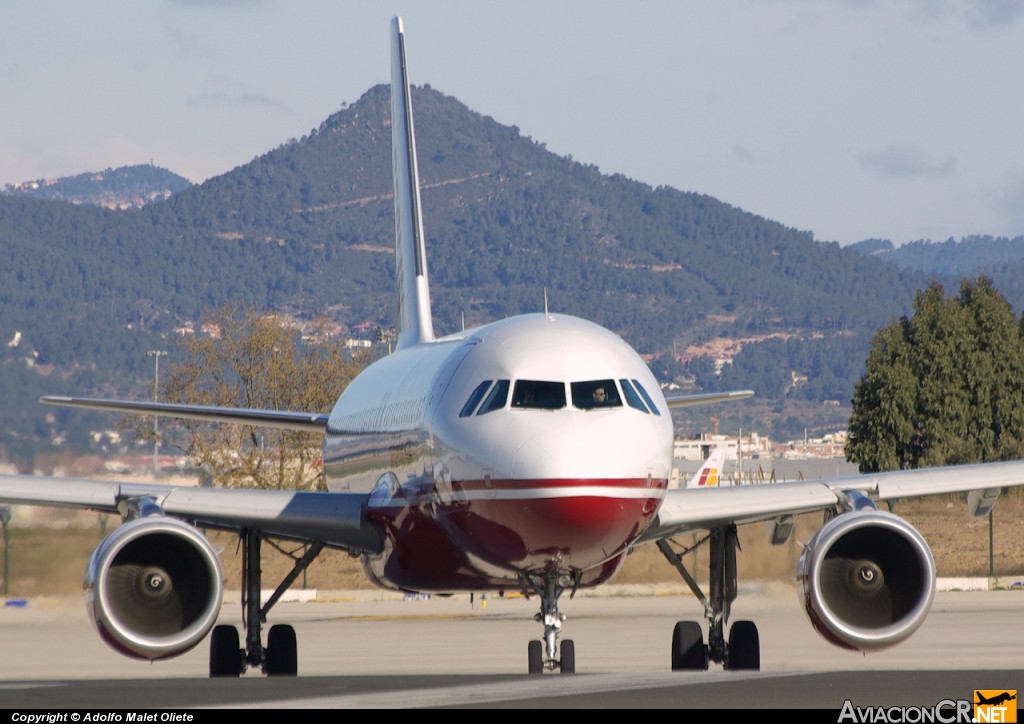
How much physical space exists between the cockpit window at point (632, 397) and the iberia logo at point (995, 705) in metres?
5.55

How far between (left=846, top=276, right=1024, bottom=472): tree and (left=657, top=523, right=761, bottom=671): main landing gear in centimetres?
5746

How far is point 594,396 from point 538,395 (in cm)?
50

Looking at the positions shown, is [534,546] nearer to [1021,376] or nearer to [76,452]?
[76,452]

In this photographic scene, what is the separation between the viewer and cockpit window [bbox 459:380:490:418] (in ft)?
55.8

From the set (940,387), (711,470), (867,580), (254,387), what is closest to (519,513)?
(867,580)

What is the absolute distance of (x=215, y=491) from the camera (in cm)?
1950

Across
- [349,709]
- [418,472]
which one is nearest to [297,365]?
[418,472]

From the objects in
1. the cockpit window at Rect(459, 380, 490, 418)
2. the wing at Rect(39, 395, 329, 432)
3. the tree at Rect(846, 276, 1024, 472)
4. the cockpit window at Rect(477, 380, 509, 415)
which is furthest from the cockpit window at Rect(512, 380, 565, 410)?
the tree at Rect(846, 276, 1024, 472)

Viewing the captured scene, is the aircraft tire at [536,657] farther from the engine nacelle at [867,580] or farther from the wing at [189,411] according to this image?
the wing at [189,411]

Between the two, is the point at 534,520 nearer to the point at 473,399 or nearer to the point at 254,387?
the point at 473,399

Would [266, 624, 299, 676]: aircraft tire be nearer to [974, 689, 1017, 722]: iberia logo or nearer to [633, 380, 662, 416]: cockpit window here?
[633, 380, 662, 416]: cockpit window

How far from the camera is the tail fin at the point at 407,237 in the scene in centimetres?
2948

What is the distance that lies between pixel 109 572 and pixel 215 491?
219 cm

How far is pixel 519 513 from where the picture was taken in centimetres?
1600
